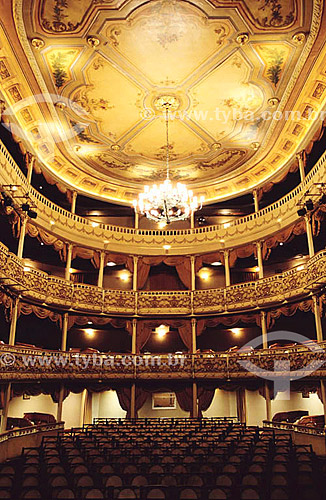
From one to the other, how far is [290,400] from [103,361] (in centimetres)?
817

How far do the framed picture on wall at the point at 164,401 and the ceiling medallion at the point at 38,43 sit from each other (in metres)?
15.4

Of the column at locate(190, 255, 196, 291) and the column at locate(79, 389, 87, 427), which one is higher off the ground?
the column at locate(190, 255, 196, 291)

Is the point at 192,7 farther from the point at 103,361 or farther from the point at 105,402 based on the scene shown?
the point at 105,402

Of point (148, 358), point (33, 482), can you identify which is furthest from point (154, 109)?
point (33, 482)

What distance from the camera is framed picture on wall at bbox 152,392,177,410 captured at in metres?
19.5

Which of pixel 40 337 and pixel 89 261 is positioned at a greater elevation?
pixel 89 261

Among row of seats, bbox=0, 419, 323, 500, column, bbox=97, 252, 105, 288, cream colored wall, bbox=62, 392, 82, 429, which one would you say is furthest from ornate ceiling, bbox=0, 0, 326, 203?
row of seats, bbox=0, 419, 323, 500

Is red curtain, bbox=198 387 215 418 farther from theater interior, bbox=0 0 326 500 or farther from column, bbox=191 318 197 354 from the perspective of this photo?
column, bbox=191 318 197 354

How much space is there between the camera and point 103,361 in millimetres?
17000

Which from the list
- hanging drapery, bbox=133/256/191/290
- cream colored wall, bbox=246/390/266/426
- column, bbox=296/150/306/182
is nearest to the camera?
column, bbox=296/150/306/182

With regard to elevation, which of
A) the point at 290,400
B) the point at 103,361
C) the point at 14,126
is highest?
the point at 14,126

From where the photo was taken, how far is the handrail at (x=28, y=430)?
11.9m

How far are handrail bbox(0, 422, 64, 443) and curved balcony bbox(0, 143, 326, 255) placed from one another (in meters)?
7.64

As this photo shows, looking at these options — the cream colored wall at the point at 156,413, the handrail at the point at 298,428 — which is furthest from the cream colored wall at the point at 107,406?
the handrail at the point at 298,428
